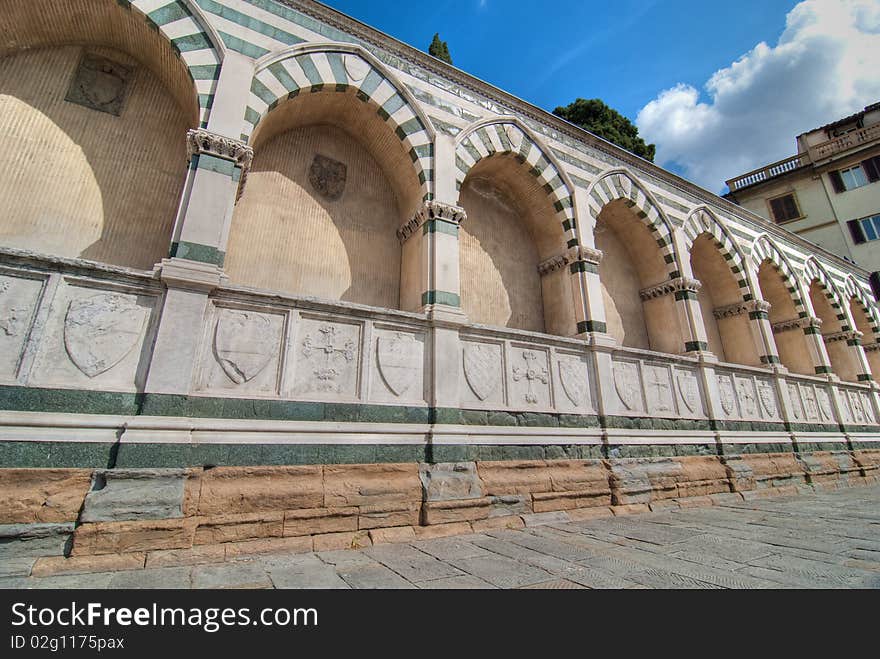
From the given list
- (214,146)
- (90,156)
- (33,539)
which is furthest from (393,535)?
(90,156)

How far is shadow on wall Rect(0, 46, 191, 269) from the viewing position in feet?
14.3

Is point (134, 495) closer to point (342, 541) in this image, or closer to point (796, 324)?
point (342, 541)

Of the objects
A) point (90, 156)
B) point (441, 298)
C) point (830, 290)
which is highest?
point (830, 290)

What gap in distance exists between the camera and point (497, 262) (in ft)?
23.1

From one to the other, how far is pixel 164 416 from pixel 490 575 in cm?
281

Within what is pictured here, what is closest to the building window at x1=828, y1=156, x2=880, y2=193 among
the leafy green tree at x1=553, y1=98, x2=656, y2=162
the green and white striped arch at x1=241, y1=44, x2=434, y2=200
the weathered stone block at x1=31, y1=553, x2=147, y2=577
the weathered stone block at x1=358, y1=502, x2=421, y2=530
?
the leafy green tree at x1=553, y1=98, x2=656, y2=162

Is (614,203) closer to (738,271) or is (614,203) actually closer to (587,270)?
(587,270)

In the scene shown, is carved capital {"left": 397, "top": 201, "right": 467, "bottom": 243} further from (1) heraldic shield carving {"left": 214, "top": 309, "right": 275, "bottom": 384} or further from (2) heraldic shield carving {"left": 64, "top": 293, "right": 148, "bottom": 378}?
(2) heraldic shield carving {"left": 64, "top": 293, "right": 148, "bottom": 378}

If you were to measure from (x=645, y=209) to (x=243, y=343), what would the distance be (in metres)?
7.48

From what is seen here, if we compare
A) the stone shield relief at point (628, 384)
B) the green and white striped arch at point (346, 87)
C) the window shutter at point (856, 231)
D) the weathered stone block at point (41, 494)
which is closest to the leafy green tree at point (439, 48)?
the green and white striped arch at point (346, 87)

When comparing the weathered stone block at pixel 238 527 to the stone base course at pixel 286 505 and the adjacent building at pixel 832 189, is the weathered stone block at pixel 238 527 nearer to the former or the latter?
the stone base course at pixel 286 505

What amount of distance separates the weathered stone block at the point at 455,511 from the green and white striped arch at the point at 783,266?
970 cm

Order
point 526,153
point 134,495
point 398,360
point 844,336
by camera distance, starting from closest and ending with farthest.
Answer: point 134,495 < point 398,360 < point 526,153 < point 844,336

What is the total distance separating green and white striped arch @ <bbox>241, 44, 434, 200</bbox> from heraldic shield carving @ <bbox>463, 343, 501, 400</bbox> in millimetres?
2133
